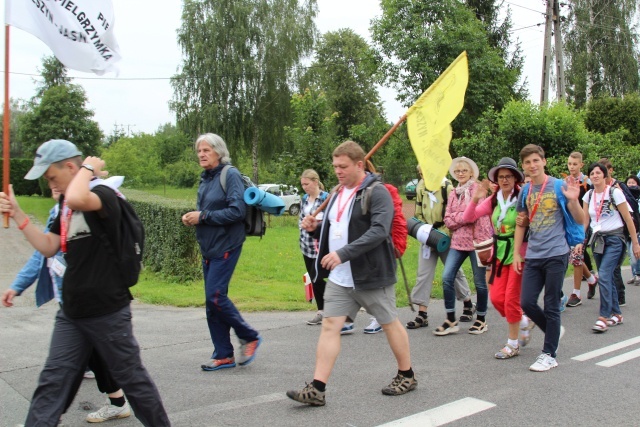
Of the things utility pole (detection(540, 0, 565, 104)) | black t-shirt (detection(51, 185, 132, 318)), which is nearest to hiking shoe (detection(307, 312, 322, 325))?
black t-shirt (detection(51, 185, 132, 318))

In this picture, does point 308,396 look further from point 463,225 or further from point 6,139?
point 463,225

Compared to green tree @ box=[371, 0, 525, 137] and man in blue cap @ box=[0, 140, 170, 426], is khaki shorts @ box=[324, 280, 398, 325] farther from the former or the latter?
green tree @ box=[371, 0, 525, 137]

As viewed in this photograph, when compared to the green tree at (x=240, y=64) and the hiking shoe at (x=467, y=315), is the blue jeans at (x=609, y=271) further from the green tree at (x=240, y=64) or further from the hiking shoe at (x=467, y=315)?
the green tree at (x=240, y=64)

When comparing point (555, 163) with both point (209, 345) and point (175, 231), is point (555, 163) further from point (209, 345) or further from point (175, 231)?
point (209, 345)

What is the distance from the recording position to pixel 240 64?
35.9 metres

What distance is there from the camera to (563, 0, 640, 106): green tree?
34.8m

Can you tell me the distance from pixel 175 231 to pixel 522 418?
21.2ft

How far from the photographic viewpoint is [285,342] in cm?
610

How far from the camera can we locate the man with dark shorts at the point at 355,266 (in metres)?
4.20

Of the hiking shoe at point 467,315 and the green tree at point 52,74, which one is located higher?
the green tree at point 52,74

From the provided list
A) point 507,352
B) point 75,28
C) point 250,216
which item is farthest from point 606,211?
point 75,28

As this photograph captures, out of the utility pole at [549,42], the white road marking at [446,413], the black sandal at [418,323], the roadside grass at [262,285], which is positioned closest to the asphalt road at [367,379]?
the white road marking at [446,413]

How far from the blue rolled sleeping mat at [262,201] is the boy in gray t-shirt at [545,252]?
2.13m

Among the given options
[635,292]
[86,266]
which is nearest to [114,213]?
[86,266]
